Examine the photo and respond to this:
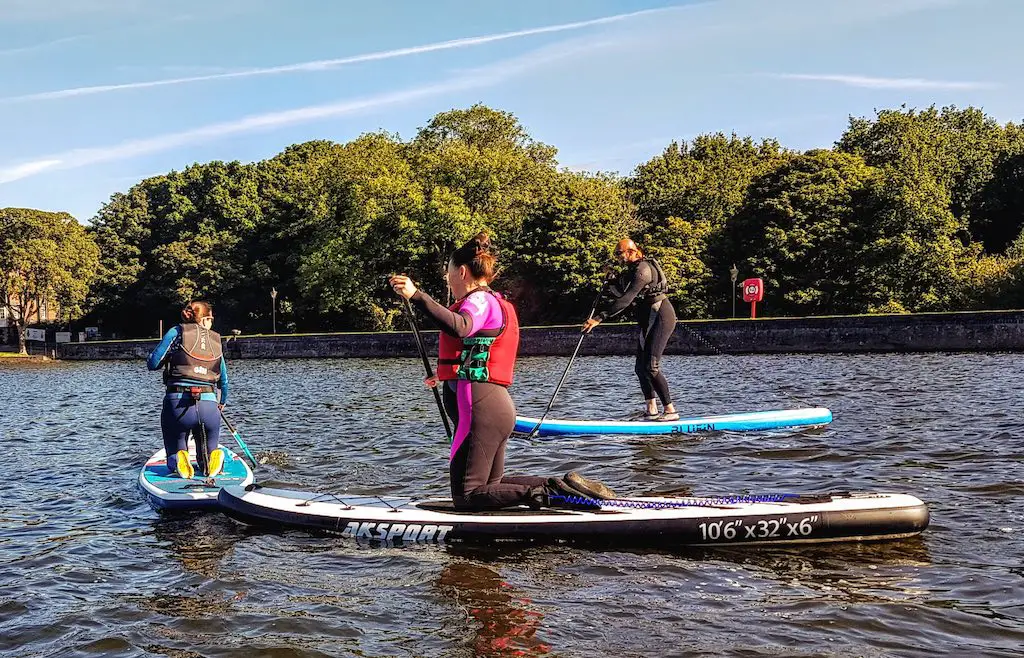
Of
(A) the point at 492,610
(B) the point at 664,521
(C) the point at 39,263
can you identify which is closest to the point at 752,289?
(B) the point at 664,521

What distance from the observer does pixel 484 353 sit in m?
7.15

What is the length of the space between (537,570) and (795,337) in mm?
36537

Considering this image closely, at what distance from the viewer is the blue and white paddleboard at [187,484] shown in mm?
9570

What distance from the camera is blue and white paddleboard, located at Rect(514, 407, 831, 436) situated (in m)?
14.0

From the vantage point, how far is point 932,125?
78000mm

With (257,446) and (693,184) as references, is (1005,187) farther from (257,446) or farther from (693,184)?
(257,446)

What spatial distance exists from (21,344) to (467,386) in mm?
71444

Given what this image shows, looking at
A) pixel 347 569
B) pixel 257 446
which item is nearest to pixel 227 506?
pixel 347 569

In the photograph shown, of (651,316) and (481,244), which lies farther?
(651,316)

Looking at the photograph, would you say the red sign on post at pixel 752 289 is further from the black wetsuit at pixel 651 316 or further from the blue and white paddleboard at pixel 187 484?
the blue and white paddleboard at pixel 187 484

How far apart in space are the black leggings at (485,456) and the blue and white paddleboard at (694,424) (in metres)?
6.35

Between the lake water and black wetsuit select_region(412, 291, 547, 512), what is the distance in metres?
0.47

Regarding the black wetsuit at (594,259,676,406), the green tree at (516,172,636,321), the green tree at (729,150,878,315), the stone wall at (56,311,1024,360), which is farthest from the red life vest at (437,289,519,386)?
the green tree at (729,150,878,315)

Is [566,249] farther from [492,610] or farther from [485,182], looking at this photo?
[492,610]
